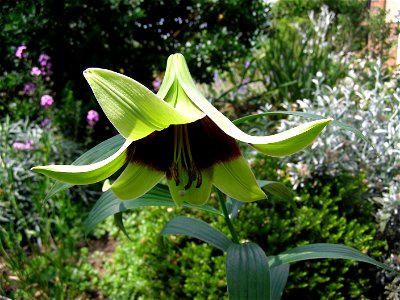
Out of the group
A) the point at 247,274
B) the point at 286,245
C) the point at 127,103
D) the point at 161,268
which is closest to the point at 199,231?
the point at 247,274

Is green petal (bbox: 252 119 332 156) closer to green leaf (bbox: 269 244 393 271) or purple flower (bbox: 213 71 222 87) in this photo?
green leaf (bbox: 269 244 393 271)

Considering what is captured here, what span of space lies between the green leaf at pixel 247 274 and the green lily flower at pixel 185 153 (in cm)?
11

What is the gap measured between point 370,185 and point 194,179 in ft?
5.26

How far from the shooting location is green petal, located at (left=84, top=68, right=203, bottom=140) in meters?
0.55

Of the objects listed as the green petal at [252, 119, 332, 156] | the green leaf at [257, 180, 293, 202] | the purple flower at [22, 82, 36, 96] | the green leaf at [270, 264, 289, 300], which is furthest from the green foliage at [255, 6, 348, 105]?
the green petal at [252, 119, 332, 156]

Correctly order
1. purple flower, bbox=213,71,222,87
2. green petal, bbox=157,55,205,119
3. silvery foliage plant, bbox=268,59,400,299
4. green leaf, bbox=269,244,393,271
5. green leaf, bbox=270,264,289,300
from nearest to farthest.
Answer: green petal, bbox=157,55,205,119
green leaf, bbox=269,244,393,271
green leaf, bbox=270,264,289,300
silvery foliage plant, bbox=268,59,400,299
purple flower, bbox=213,71,222,87

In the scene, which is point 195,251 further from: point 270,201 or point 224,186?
point 224,186

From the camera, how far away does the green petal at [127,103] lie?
1.81ft

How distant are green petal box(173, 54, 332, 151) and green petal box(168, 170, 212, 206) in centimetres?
17

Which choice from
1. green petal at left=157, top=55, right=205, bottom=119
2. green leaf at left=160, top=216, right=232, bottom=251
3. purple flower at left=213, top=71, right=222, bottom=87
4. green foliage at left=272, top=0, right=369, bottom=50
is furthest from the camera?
green foliage at left=272, top=0, right=369, bottom=50

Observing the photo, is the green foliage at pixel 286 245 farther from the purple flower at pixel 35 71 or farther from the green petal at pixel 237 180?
A: the purple flower at pixel 35 71

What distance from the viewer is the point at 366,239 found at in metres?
1.86

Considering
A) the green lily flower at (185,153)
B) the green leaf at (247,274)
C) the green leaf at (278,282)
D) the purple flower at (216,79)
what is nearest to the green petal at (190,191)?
the green lily flower at (185,153)

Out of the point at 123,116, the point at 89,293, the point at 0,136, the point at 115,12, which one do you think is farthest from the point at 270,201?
the point at 115,12
